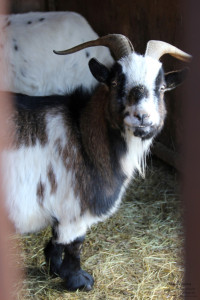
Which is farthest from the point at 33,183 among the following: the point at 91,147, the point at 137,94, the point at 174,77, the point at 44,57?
the point at 44,57

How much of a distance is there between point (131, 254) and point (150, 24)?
8.73ft

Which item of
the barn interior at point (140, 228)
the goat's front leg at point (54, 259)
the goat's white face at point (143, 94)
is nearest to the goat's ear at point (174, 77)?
the goat's white face at point (143, 94)

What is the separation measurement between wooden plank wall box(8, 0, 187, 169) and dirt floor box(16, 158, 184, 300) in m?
0.81

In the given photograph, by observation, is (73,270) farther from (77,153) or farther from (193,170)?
(193,170)

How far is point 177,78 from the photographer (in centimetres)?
306

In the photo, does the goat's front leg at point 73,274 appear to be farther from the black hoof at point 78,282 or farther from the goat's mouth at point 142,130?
the goat's mouth at point 142,130

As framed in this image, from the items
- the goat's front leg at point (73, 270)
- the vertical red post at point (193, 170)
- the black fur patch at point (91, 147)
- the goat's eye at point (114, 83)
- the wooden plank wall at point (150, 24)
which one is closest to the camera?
the vertical red post at point (193, 170)

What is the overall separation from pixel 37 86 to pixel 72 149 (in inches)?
76.9

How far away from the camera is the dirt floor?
3.32 metres

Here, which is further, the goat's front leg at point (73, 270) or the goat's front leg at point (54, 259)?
the goat's front leg at point (54, 259)

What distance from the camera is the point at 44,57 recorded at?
4.77m

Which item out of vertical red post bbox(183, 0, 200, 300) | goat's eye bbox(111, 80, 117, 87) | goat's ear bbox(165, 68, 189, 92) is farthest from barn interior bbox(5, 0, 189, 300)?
vertical red post bbox(183, 0, 200, 300)

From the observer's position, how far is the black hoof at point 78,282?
333 cm

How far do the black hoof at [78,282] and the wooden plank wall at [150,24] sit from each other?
2.15m
